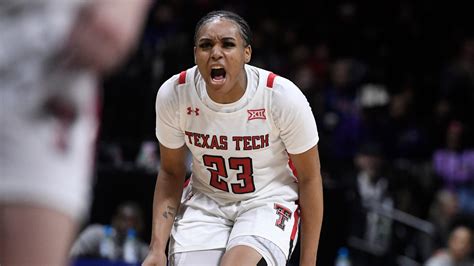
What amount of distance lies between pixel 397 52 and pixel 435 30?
0.84 metres

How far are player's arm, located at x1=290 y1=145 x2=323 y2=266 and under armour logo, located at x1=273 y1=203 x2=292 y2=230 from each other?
0.29 feet

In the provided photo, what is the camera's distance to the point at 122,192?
27.0ft

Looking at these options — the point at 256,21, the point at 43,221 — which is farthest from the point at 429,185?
the point at 43,221

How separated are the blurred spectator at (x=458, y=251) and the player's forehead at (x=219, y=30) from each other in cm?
480

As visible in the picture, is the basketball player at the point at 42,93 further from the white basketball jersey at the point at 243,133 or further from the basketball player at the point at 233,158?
the white basketball jersey at the point at 243,133

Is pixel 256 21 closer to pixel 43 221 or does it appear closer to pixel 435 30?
pixel 435 30

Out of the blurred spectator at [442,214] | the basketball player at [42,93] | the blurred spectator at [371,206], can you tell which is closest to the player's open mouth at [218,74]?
the basketball player at [42,93]

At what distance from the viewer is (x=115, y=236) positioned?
7.55m

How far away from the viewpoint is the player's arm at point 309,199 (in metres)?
4.21

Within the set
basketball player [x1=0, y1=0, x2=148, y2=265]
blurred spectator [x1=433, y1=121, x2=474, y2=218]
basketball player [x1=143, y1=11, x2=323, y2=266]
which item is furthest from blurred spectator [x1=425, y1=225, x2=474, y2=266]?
basketball player [x1=0, y1=0, x2=148, y2=265]

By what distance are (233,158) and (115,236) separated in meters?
3.56

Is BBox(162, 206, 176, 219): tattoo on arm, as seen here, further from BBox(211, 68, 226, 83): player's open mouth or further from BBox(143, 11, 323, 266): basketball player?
BBox(211, 68, 226, 83): player's open mouth

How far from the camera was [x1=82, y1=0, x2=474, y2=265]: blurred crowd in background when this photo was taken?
8.73 metres

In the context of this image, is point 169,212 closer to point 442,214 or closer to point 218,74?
point 218,74
